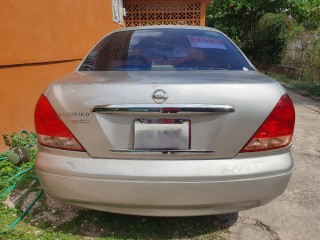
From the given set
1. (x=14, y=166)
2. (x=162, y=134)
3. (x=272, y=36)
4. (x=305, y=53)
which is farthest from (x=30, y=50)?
(x=272, y=36)

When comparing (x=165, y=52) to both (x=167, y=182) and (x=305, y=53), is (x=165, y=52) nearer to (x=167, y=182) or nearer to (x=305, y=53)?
(x=167, y=182)

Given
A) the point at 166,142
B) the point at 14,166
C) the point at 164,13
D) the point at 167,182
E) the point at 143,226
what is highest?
the point at 166,142

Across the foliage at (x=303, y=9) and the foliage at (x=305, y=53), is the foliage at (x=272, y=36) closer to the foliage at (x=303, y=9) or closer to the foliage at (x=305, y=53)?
the foliage at (x=305, y=53)

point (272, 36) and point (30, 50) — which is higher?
point (30, 50)

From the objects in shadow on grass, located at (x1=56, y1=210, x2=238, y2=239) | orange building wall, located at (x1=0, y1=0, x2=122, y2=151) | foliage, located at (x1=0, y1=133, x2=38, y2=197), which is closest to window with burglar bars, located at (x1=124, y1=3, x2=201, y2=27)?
orange building wall, located at (x1=0, y1=0, x2=122, y2=151)

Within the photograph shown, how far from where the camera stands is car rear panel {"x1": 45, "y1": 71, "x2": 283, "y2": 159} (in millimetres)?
1774

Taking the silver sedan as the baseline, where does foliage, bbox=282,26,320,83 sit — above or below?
below

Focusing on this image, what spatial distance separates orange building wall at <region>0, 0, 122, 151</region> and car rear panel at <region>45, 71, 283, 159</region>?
2.15 m

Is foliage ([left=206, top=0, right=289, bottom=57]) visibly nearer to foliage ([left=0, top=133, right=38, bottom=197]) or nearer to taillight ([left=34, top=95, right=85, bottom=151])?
foliage ([left=0, top=133, right=38, bottom=197])

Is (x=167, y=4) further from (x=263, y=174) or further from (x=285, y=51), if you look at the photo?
(x=263, y=174)

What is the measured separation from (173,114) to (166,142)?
18cm

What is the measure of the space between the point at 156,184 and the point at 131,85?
60cm

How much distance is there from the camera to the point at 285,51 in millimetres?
13359

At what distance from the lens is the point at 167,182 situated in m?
1.79
